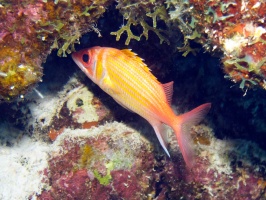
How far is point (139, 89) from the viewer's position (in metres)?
3.09

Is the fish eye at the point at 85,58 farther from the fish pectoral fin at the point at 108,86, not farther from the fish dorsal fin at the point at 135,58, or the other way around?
the fish dorsal fin at the point at 135,58

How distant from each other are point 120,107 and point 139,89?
1227 millimetres

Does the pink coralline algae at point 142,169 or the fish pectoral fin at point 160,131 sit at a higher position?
the fish pectoral fin at point 160,131

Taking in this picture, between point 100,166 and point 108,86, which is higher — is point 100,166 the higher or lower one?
the lower one

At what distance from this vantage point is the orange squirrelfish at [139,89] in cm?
301

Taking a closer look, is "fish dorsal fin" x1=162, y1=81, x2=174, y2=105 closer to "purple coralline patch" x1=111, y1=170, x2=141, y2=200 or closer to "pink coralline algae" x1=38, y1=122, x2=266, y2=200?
"pink coralline algae" x1=38, y1=122, x2=266, y2=200

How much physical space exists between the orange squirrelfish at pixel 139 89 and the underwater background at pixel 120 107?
0.93 ft

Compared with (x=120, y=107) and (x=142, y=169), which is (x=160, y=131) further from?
(x=120, y=107)

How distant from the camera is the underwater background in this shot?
274 centimetres

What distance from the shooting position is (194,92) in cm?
455

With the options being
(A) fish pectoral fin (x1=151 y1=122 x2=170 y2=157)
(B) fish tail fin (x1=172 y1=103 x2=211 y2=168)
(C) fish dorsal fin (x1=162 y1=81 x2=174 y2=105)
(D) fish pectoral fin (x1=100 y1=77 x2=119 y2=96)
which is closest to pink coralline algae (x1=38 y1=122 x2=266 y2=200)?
(A) fish pectoral fin (x1=151 y1=122 x2=170 y2=157)

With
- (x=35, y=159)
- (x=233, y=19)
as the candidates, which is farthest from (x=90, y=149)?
(x=233, y=19)

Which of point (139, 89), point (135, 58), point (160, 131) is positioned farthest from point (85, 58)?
point (160, 131)

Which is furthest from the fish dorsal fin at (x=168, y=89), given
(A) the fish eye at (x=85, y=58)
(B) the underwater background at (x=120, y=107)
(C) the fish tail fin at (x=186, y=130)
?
(A) the fish eye at (x=85, y=58)
